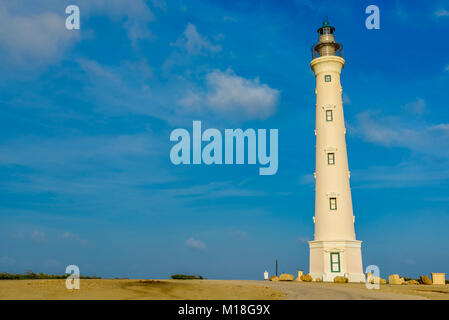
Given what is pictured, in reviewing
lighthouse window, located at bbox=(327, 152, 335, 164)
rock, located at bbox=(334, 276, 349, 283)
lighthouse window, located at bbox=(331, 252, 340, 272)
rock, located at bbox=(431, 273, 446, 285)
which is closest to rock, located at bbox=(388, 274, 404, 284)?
rock, located at bbox=(431, 273, 446, 285)

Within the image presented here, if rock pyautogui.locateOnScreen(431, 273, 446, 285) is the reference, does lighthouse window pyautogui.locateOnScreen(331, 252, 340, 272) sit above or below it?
above

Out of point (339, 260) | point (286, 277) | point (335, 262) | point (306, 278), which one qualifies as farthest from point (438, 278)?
point (286, 277)

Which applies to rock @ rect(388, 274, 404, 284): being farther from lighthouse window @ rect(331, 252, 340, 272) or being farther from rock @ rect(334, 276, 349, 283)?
lighthouse window @ rect(331, 252, 340, 272)

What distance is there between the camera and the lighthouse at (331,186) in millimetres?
42656

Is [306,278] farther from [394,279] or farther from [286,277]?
[394,279]

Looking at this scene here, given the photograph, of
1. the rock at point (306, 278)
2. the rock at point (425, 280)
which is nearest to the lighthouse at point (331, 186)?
the rock at point (306, 278)

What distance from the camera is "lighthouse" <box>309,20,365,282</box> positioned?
4266cm

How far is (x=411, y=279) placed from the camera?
45656 millimetres

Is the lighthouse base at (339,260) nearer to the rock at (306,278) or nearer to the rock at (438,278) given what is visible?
the rock at (306,278)
